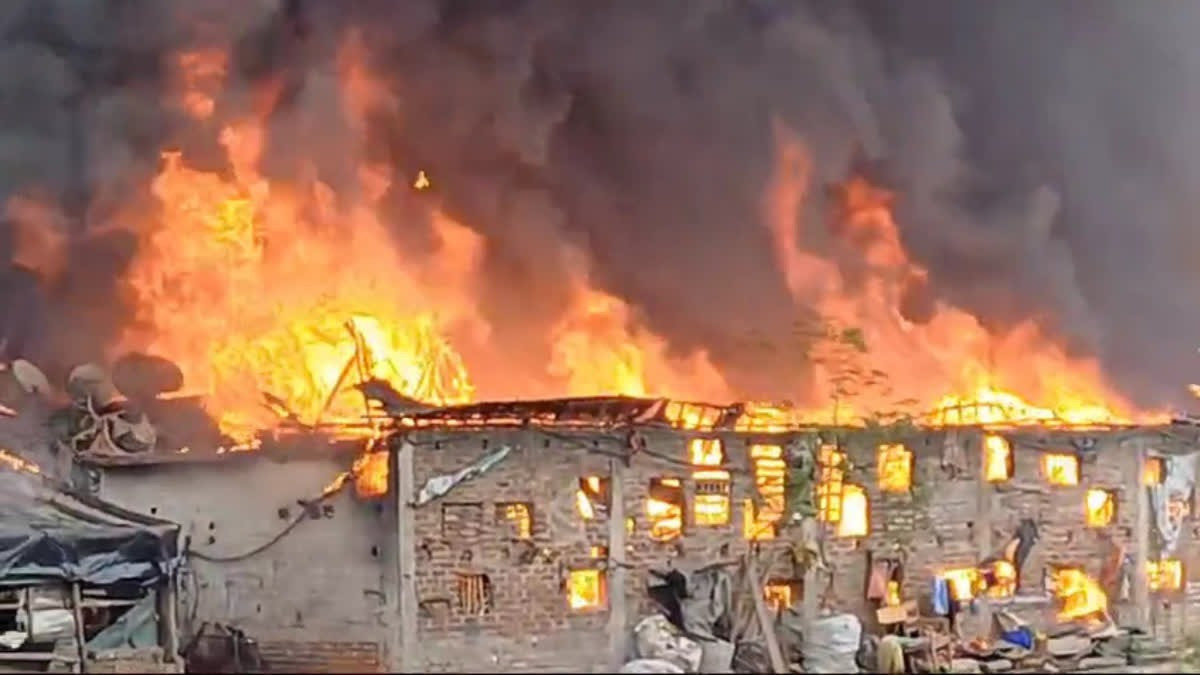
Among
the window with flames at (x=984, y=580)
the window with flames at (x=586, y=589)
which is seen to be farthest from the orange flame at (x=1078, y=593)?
the window with flames at (x=586, y=589)

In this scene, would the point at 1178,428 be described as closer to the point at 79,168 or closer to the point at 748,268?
the point at 748,268

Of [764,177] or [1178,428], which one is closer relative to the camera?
[1178,428]

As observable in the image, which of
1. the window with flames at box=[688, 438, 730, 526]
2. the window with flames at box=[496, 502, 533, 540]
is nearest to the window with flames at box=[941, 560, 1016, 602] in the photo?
the window with flames at box=[688, 438, 730, 526]

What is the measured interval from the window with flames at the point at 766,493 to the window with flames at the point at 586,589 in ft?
8.53

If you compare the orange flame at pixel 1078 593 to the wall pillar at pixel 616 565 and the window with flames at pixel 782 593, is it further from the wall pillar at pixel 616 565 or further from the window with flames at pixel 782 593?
the wall pillar at pixel 616 565

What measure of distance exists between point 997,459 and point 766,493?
180 inches

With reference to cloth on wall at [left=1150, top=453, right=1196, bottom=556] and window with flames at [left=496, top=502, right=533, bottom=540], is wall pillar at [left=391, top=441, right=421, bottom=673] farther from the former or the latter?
cloth on wall at [left=1150, top=453, right=1196, bottom=556]

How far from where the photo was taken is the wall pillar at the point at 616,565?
25.7 m

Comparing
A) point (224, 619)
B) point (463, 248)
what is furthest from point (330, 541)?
point (463, 248)

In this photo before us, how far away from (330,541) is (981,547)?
1115 centimetres

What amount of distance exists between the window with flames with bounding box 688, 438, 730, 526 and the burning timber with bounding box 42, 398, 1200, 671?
0.05m

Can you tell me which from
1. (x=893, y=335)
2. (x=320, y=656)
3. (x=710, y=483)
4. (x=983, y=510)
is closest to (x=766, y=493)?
(x=710, y=483)

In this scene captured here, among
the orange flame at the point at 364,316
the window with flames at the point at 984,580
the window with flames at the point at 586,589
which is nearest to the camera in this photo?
the window with flames at the point at 586,589

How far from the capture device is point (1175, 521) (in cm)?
3022
